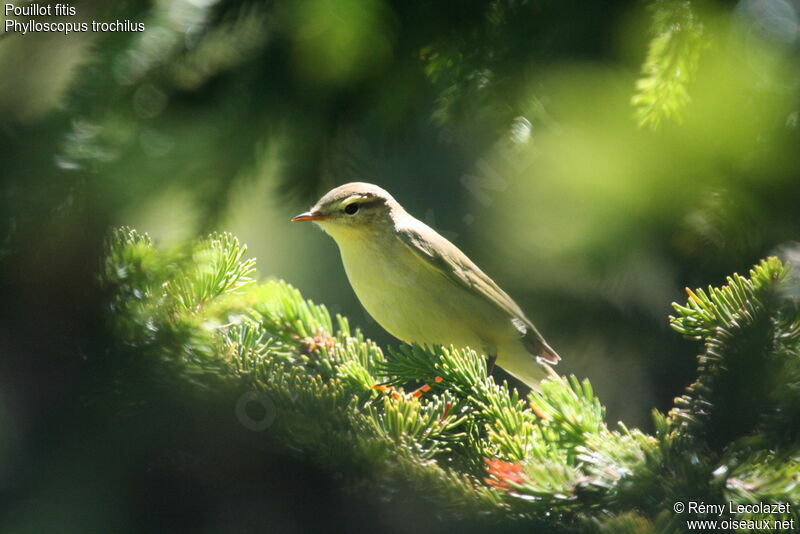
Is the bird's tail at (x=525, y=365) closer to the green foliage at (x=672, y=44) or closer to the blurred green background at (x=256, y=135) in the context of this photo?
the blurred green background at (x=256, y=135)

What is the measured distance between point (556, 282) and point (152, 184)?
9.42 ft

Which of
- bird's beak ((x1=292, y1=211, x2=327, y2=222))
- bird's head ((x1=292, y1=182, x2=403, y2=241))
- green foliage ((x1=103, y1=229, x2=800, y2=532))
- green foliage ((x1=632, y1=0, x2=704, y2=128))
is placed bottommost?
bird's beak ((x1=292, y1=211, x2=327, y2=222))

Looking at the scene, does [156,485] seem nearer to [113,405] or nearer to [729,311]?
[113,405]

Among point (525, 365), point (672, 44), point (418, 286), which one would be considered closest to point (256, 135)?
point (672, 44)

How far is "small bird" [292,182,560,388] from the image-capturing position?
3252 millimetres

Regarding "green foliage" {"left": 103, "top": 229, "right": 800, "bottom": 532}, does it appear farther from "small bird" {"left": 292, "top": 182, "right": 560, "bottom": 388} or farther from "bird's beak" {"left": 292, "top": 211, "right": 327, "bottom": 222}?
"bird's beak" {"left": 292, "top": 211, "right": 327, "bottom": 222}

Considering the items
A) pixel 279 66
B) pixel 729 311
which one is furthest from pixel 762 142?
pixel 279 66

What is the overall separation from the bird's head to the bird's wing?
0.46 ft

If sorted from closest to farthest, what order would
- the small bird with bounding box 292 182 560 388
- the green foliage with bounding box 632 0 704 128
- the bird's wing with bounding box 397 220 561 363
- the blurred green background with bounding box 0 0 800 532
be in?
1. the blurred green background with bounding box 0 0 800 532
2. the green foliage with bounding box 632 0 704 128
3. the small bird with bounding box 292 182 560 388
4. the bird's wing with bounding box 397 220 561 363

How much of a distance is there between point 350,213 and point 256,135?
5.44 ft

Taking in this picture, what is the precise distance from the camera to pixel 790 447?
144cm

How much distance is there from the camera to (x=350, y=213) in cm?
354

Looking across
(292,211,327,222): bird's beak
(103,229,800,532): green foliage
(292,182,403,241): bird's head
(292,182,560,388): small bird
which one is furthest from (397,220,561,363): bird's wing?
(103,229,800,532): green foliage

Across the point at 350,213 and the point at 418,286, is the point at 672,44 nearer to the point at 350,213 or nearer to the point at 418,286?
the point at 418,286
